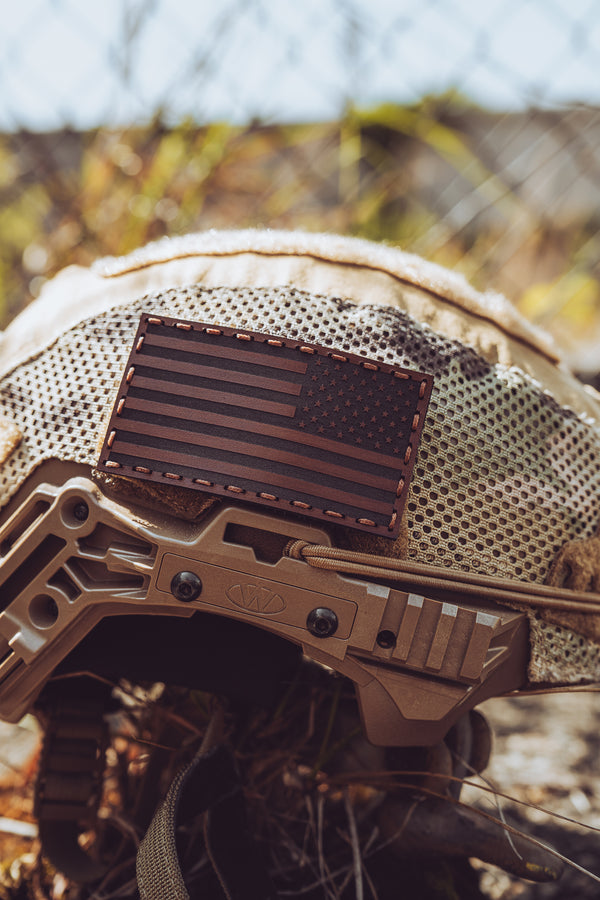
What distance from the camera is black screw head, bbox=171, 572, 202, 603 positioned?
2.05 feet

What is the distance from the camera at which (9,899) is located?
82 cm

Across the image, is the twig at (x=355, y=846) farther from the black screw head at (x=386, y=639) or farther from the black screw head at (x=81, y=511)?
the black screw head at (x=81, y=511)

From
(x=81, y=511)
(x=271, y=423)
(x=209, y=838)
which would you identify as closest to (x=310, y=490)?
(x=271, y=423)

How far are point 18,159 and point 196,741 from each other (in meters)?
1.71

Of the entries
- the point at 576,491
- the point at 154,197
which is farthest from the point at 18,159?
the point at 576,491

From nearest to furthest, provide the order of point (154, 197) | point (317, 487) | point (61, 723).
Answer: point (317, 487) → point (61, 723) → point (154, 197)

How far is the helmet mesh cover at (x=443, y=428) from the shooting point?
0.67 m

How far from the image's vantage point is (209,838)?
0.72 m

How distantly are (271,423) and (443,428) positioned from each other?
0.16 m

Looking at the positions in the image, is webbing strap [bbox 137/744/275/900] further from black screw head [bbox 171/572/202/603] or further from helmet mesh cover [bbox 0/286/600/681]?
helmet mesh cover [bbox 0/286/600/681]

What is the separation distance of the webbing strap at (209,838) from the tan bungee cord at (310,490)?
0.47 feet

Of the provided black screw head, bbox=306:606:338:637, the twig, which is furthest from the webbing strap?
black screw head, bbox=306:606:338:637

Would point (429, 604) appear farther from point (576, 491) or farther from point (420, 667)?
point (576, 491)

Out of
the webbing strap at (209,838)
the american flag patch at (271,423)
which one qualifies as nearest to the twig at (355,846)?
the webbing strap at (209,838)
